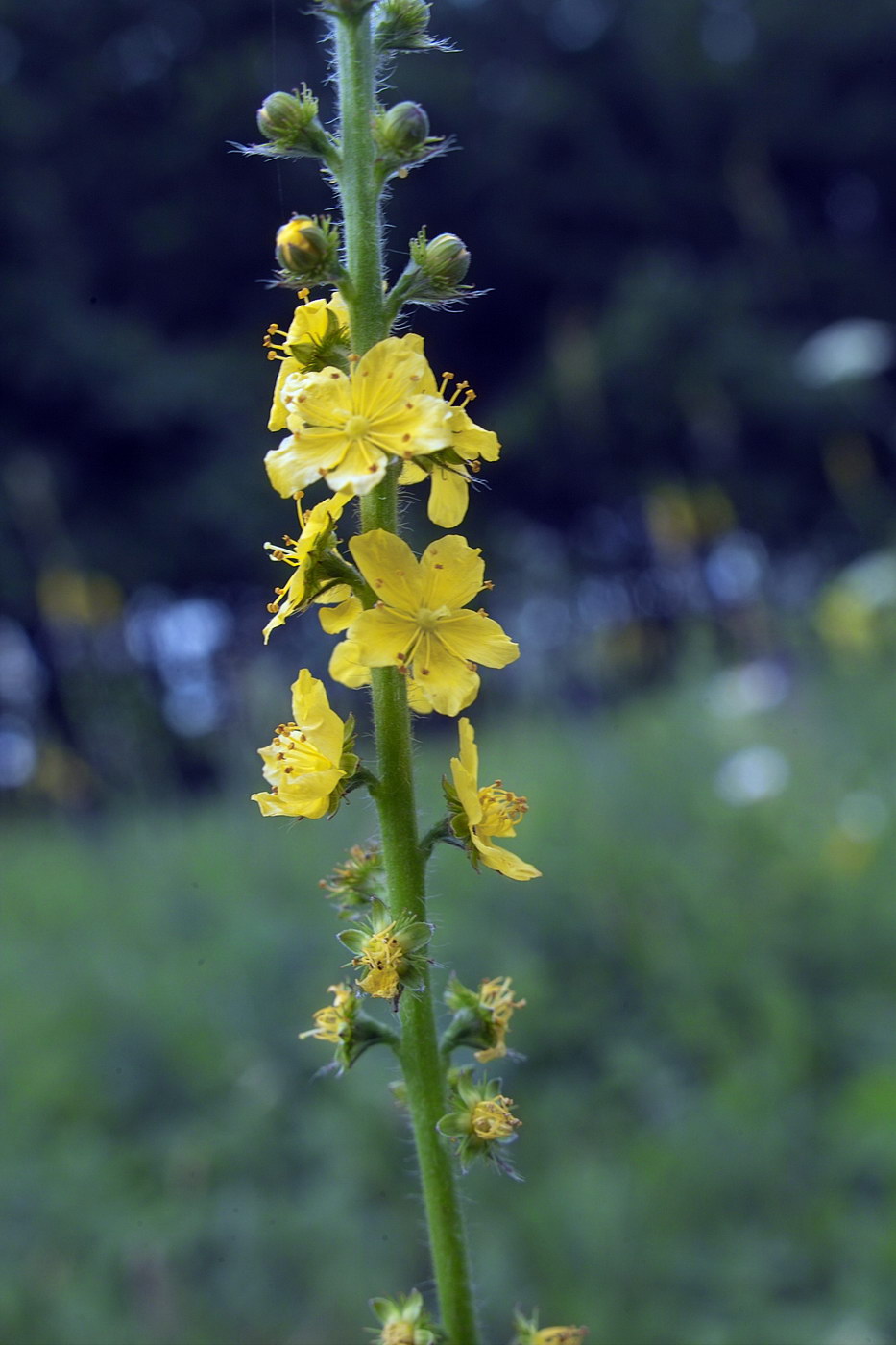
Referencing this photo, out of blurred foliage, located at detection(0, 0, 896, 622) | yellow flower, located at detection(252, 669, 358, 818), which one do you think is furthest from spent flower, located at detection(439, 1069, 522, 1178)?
blurred foliage, located at detection(0, 0, 896, 622)

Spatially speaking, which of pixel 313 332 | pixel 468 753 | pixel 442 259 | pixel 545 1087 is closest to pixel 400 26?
pixel 442 259

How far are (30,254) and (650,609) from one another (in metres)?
9.55

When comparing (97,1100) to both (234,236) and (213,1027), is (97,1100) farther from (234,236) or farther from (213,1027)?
(234,236)

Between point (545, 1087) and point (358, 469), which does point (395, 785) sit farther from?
point (545, 1087)

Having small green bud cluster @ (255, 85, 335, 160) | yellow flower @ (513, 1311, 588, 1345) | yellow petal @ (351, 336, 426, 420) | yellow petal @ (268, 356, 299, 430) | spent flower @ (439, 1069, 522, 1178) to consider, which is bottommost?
yellow flower @ (513, 1311, 588, 1345)

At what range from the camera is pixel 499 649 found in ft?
4.94

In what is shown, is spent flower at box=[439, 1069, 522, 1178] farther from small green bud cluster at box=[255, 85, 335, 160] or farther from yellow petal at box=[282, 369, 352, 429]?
small green bud cluster at box=[255, 85, 335, 160]

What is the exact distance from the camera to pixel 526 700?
9.30 m

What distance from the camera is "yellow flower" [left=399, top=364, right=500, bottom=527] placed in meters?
1.42

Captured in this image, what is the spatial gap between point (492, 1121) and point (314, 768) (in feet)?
1.53

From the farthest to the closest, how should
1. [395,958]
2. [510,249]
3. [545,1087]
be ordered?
[510,249] → [545,1087] → [395,958]

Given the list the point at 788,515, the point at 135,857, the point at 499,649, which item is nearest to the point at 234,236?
the point at 788,515

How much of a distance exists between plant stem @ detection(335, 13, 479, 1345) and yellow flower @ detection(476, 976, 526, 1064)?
16 centimetres

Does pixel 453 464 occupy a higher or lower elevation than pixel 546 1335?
higher
